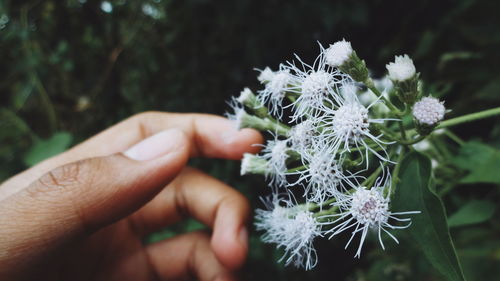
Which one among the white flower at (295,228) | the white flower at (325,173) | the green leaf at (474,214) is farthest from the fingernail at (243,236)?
the green leaf at (474,214)

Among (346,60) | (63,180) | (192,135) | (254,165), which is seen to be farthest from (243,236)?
(346,60)

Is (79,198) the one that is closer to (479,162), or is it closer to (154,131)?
(154,131)

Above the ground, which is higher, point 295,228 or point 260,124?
point 260,124

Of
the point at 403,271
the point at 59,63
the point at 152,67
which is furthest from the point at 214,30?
the point at 403,271

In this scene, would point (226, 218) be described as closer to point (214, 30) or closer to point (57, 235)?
point (57, 235)

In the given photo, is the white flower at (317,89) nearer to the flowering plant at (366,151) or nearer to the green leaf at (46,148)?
the flowering plant at (366,151)

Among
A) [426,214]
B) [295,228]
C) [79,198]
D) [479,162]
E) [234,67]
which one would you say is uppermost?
[234,67]
